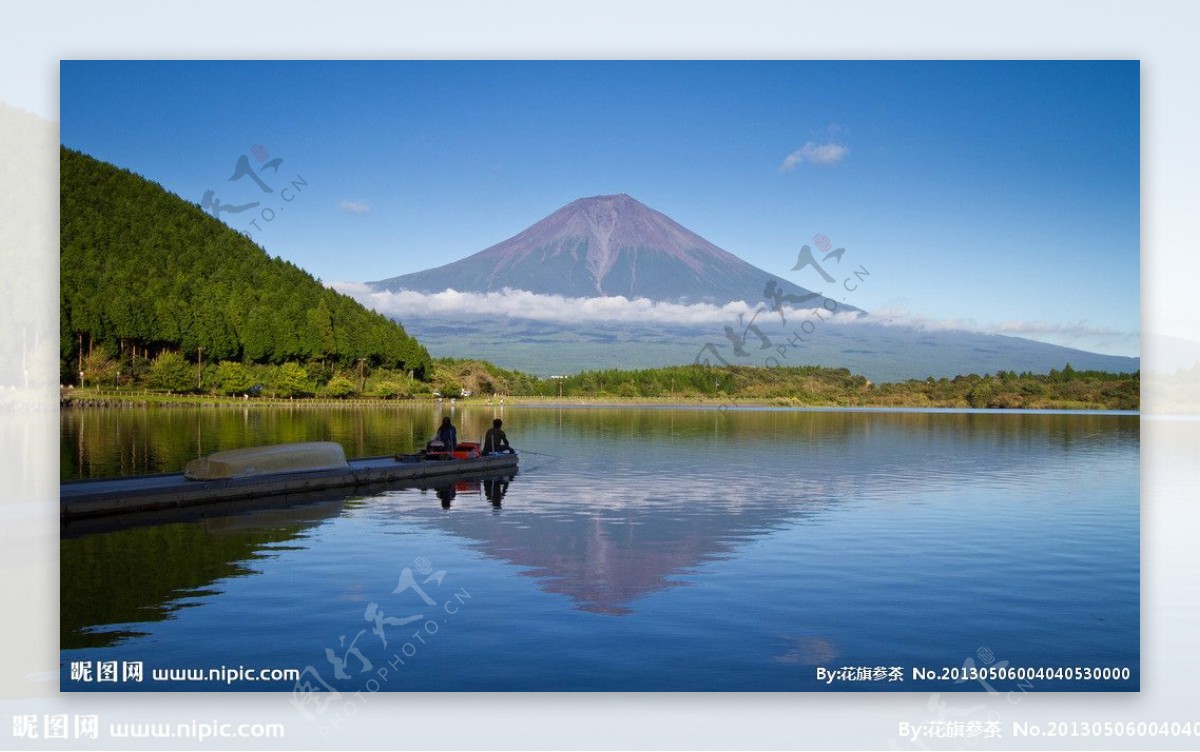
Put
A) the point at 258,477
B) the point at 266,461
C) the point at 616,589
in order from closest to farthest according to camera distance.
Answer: the point at 616,589
the point at 258,477
the point at 266,461

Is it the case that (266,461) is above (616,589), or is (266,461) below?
above

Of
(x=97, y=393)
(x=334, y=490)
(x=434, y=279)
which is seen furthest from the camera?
(x=434, y=279)

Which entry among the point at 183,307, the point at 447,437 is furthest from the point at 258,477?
the point at 183,307

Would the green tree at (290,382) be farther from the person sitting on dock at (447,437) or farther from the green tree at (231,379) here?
the person sitting on dock at (447,437)

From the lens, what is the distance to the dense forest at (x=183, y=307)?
75.3 metres

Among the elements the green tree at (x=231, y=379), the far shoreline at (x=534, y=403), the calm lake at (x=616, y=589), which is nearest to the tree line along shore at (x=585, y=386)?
the green tree at (x=231, y=379)

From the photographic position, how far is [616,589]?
11.3 meters

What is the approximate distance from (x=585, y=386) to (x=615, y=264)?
123 ft

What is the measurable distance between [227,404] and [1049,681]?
69787 mm

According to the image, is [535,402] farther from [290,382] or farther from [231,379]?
[231,379]

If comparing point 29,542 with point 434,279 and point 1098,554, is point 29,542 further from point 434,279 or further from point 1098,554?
point 434,279

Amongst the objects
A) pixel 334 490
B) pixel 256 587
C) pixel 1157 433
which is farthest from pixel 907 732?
pixel 1157 433

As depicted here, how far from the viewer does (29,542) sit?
46.1 feet

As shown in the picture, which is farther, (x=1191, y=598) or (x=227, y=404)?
(x=227, y=404)
